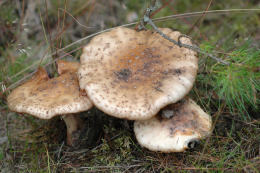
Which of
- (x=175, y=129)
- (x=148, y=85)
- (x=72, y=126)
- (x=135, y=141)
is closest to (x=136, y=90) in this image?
(x=148, y=85)

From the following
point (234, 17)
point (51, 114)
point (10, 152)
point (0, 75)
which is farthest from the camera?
point (234, 17)

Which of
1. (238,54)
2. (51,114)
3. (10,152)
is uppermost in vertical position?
(238,54)

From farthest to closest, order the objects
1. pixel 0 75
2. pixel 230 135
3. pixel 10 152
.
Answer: pixel 0 75 < pixel 10 152 < pixel 230 135

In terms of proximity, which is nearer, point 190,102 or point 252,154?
point 252,154

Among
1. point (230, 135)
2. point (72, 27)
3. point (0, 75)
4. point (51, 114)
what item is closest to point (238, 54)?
point (230, 135)

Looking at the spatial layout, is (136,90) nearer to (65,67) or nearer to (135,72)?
(135,72)

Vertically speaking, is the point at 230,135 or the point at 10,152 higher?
the point at 230,135

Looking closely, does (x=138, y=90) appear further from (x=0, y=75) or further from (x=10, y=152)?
(x=0, y=75)
